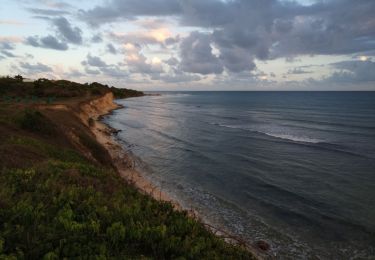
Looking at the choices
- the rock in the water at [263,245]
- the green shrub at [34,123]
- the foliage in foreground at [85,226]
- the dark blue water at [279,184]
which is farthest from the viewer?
the green shrub at [34,123]

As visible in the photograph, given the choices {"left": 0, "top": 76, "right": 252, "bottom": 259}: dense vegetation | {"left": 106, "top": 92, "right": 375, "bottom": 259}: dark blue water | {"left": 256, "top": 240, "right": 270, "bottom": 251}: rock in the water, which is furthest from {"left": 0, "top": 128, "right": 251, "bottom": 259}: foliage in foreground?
{"left": 106, "top": 92, "right": 375, "bottom": 259}: dark blue water

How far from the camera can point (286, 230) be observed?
15.9 meters

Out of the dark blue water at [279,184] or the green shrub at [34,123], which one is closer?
the dark blue water at [279,184]

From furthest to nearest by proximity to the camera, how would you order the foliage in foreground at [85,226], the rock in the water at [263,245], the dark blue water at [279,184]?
the dark blue water at [279,184], the rock in the water at [263,245], the foliage in foreground at [85,226]

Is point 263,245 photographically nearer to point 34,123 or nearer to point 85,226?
point 85,226

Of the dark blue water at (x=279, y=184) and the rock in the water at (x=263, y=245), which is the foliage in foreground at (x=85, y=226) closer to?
the rock in the water at (x=263, y=245)

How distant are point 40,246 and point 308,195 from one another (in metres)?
18.7

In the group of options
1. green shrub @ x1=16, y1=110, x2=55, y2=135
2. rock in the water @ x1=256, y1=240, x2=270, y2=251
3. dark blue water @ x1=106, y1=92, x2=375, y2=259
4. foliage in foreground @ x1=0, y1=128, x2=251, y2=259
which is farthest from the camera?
green shrub @ x1=16, y1=110, x2=55, y2=135

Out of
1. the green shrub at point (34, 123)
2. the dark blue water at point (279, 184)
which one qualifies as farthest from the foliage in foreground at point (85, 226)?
A: the green shrub at point (34, 123)

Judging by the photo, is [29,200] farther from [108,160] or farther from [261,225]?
[108,160]

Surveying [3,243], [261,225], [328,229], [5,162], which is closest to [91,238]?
[3,243]

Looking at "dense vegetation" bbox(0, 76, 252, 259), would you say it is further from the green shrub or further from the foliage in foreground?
the green shrub

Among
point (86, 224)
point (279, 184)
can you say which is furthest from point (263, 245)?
point (279, 184)

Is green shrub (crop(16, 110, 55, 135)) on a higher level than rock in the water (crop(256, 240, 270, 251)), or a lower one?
higher
